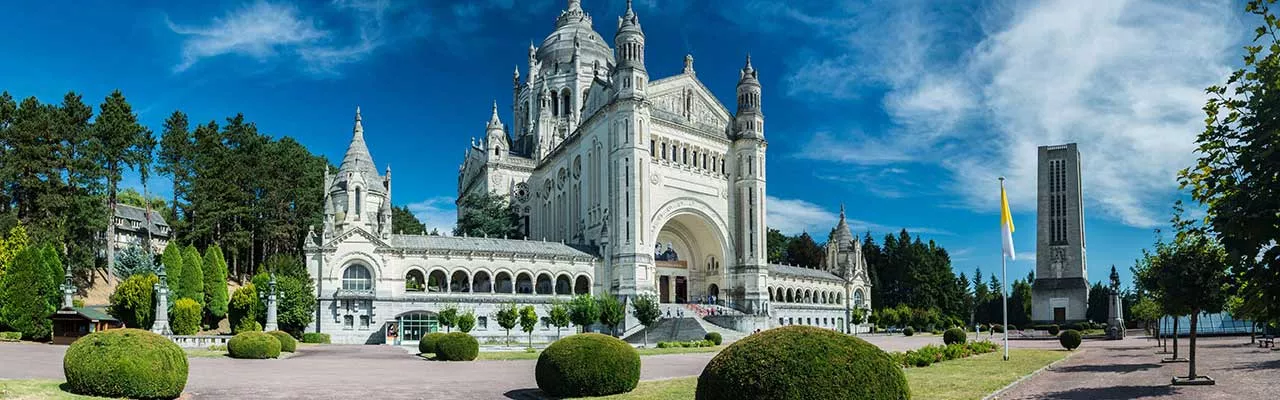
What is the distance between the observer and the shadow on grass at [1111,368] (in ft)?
93.2

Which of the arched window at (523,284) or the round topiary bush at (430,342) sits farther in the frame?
the arched window at (523,284)

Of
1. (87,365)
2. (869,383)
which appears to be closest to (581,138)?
(87,365)

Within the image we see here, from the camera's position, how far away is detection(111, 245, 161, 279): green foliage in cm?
6850

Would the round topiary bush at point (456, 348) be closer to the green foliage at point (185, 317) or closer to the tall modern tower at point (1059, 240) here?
the green foliage at point (185, 317)

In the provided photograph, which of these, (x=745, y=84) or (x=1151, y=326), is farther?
(x=745, y=84)

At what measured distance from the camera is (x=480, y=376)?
2934 centimetres

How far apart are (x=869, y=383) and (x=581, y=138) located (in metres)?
66.7

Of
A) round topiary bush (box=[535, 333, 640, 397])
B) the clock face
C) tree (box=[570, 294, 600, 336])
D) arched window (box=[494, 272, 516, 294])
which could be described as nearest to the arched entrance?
arched window (box=[494, 272, 516, 294])

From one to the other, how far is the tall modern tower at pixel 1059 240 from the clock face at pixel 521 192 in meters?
57.9

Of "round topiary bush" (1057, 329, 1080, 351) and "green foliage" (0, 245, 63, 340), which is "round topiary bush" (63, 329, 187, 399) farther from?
"green foliage" (0, 245, 63, 340)

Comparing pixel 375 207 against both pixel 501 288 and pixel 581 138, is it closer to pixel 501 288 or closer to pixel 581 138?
pixel 501 288

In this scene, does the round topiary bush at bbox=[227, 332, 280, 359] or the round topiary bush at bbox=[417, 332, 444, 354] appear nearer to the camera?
the round topiary bush at bbox=[227, 332, 280, 359]

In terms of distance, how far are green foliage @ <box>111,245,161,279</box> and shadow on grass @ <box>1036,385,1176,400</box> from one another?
65.8 m

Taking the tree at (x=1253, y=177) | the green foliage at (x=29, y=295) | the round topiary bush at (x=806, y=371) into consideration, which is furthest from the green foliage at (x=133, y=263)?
the tree at (x=1253, y=177)
